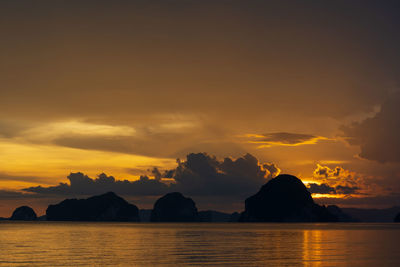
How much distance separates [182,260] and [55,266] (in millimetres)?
19192

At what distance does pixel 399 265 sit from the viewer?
69.8 m

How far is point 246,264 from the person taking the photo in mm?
69812

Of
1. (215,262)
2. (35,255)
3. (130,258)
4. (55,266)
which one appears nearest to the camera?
(55,266)

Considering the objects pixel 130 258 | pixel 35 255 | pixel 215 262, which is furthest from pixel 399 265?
pixel 35 255

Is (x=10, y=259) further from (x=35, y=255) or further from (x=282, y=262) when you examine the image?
(x=282, y=262)

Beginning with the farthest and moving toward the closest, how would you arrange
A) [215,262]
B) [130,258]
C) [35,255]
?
1. [35,255]
2. [130,258]
3. [215,262]

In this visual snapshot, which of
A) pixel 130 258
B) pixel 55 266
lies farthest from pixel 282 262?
pixel 55 266

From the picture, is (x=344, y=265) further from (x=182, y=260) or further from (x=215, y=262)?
(x=182, y=260)

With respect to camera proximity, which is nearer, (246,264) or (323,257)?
(246,264)

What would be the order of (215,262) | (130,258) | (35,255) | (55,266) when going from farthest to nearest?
(35,255) → (130,258) → (215,262) → (55,266)

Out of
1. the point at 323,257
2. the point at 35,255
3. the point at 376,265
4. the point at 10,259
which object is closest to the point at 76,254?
the point at 35,255

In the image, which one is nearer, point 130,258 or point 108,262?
point 108,262

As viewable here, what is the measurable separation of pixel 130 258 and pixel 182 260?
29.7 feet

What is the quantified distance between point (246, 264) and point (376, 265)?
18.9 meters
